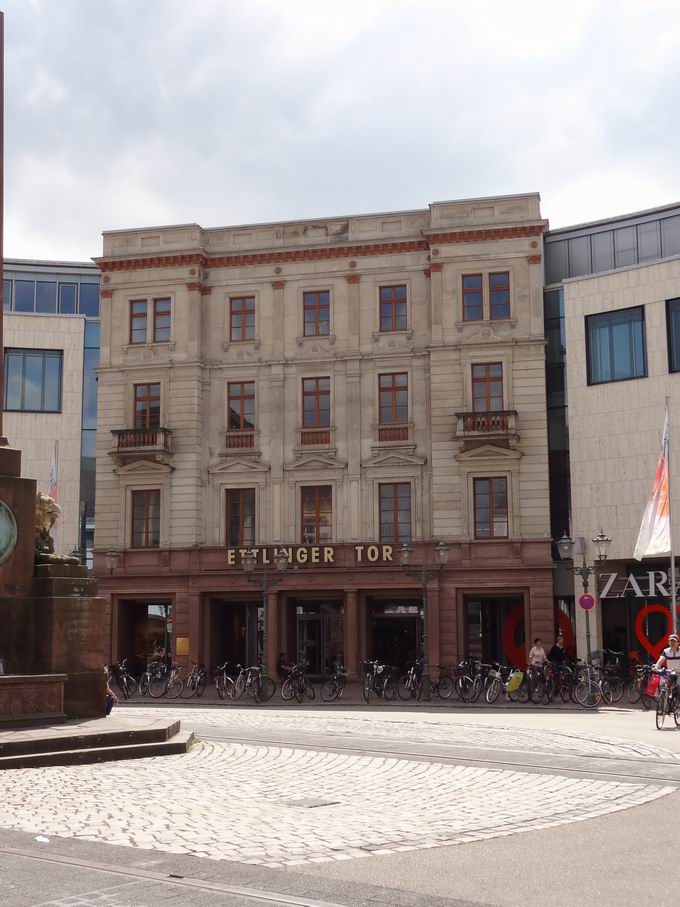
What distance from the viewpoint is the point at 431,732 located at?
66.4 feet

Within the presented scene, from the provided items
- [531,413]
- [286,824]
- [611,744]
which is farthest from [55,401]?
[286,824]

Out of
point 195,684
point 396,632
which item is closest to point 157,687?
point 195,684

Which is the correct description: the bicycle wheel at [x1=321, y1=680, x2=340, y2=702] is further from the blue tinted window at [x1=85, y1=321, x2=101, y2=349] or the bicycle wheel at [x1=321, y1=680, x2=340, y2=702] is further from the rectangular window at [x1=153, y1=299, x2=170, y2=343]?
the blue tinted window at [x1=85, y1=321, x2=101, y2=349]

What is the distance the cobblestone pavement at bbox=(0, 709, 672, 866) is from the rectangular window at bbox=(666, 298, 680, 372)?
24094mm

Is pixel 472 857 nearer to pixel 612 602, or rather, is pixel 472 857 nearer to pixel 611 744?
pixel 611 744

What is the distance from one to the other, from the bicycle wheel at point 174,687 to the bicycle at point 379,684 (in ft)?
20.0

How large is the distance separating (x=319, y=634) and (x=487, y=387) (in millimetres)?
11482

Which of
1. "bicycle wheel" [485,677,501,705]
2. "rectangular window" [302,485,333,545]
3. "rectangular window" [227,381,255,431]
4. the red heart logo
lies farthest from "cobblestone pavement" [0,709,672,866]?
"rectangular window" [227,381,255,431]

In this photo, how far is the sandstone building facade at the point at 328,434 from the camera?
39062 mm

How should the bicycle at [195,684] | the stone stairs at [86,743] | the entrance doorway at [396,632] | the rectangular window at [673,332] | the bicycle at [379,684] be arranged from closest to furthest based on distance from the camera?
the stone stairs at [86,743], the bicycle at [379,684], the bicycle at [195,684], the rectangular window at [673,332], the entrance doorway at [396,632]

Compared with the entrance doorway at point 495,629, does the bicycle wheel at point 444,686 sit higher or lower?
lower

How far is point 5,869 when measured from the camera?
7902 millimetres

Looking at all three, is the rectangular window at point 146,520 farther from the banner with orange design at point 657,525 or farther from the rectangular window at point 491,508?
the banner with orange design at point 657,525

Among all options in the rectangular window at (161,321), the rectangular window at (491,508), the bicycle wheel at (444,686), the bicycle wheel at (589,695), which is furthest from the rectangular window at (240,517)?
the bicycle wheel at (589,695)
